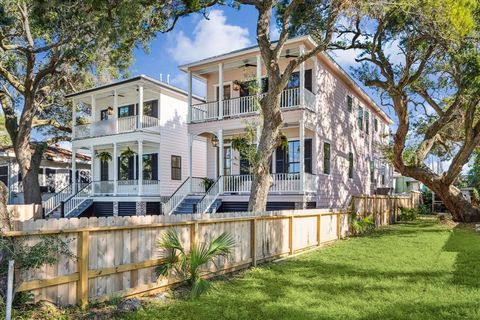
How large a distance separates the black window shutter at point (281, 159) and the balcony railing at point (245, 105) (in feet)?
8.27

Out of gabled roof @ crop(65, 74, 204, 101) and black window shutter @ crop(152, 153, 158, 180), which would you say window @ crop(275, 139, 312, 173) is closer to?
black window shutter @ crop(152, 153, 158, 180)

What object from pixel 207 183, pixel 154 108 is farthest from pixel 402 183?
pixel 154 108

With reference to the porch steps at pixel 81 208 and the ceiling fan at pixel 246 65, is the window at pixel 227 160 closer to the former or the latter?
the ceiling fan at pixel 246 65

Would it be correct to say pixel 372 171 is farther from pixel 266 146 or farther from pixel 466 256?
pixel 266 146

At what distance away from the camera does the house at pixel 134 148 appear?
20.7 meters

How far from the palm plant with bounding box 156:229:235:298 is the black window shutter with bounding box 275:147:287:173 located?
11.1 m

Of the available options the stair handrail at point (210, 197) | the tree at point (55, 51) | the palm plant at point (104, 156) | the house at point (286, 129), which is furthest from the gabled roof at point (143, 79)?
the stair handrail at point (210, 197)

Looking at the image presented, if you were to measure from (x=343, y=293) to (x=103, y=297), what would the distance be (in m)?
3.84

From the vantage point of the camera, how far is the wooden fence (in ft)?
16.6

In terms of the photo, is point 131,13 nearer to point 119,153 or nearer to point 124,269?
point 124,269

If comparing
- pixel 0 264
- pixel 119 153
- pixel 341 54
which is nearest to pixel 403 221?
pixel 341 54

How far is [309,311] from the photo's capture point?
559cm

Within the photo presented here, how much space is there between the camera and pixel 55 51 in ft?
63.8

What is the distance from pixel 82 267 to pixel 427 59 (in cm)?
1562
